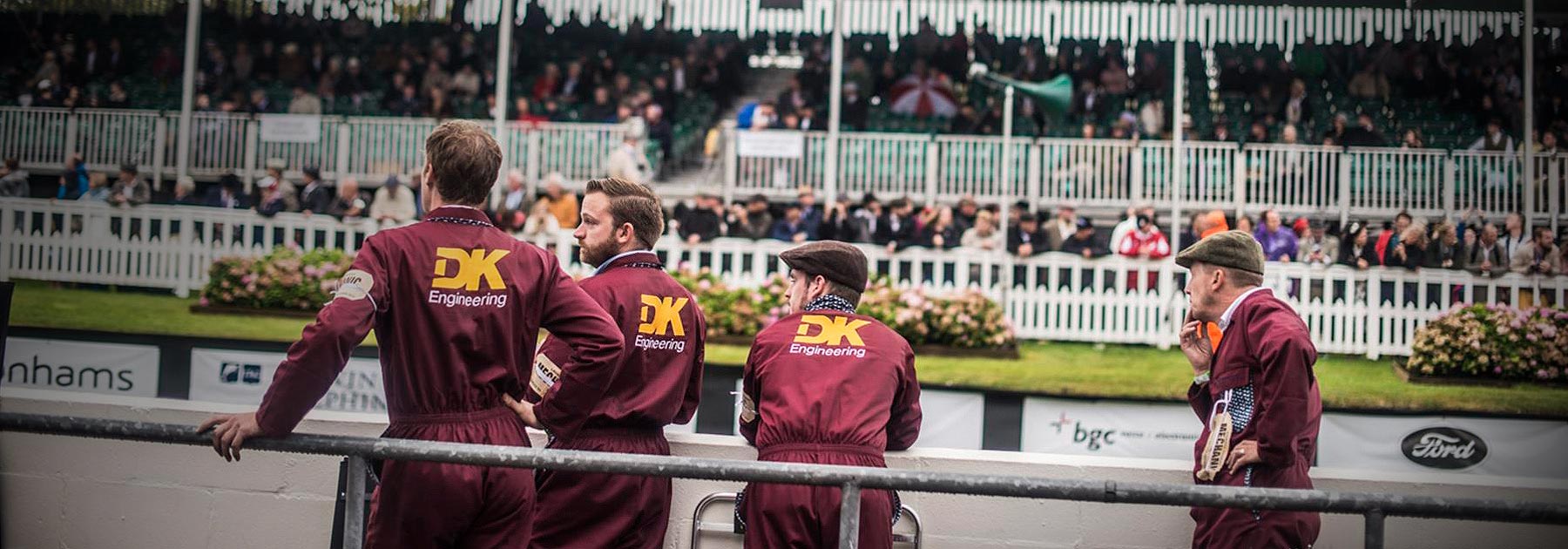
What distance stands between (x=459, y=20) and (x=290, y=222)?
732 centimetres

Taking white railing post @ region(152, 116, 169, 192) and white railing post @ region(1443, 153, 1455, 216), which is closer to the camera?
white railing post @ region(1443, 153, 1455, 216)

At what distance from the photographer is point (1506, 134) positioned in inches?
616

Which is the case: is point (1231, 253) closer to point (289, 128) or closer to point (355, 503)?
point (355, 503)

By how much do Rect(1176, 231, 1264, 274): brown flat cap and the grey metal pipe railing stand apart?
120 cm

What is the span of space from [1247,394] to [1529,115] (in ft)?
42.3

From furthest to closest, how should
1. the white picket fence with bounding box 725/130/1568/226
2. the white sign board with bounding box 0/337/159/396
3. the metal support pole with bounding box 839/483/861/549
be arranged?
the white picket fence with bounding box 725/130/1568/226 < the white sign board with bounding box 0/337/159/396 < the metal support pole with bounding box 839/483/861/549

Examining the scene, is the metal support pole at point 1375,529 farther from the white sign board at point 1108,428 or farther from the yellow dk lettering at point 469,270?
the white sign board at point 1108,428

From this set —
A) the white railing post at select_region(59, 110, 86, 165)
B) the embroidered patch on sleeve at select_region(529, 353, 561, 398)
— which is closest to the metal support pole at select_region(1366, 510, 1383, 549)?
the embroidered patch on sleeve at select_region(529, 353, 561, 398)

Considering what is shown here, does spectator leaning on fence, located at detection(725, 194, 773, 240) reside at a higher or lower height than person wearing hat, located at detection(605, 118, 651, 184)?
lower

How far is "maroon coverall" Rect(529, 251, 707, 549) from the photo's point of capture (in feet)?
11.4

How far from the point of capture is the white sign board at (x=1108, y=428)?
9320 millimetres

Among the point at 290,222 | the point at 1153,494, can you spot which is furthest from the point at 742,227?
the point at 1153,494

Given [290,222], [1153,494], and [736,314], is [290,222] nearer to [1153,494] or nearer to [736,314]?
[736,314]

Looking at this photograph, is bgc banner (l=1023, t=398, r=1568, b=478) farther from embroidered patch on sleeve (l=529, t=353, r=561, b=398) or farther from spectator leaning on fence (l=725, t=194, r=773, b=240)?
embroidered patch on sleeve (l=529, t=353, r=561, b=398)
